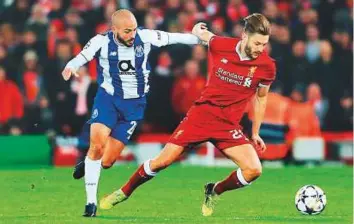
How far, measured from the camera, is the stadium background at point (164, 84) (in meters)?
21.5

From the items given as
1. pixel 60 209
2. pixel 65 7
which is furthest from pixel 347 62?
pixel 60 209

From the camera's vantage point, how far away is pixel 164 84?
22125 millimetres

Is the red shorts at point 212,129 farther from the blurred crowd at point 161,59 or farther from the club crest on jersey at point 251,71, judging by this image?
the blurred crowd at point 161,59

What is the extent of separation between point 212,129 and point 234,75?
1.98 feet

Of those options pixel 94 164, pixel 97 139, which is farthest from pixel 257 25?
pixel 94 164

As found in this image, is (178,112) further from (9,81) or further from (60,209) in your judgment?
(60,209)

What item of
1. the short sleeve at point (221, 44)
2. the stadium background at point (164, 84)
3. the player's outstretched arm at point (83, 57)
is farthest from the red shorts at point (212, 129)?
the stadium background at point (164, 84)

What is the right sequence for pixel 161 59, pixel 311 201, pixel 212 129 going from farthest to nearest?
pixel 161 59
pixel 311 201
pixel 212 129

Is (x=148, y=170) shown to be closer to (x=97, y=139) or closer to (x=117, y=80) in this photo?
(x=97, y=139)

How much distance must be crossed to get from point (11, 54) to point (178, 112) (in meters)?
3.16

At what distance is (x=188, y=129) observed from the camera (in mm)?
12773

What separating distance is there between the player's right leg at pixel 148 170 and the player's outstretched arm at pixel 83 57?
124 centimetres

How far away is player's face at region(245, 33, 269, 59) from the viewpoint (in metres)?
12.4

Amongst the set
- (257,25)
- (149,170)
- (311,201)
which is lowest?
(311,201)
